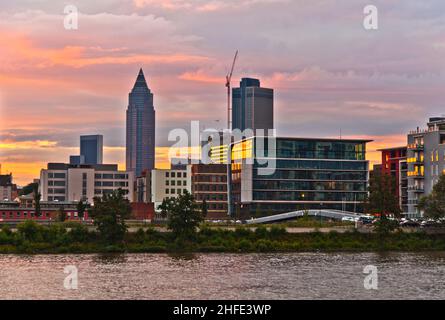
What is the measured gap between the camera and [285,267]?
3334 inches

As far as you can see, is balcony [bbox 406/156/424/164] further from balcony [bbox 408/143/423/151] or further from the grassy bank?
the grassy bank

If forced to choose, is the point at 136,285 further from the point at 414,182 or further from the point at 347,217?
the point at 414,182

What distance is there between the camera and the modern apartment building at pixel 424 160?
170 metres

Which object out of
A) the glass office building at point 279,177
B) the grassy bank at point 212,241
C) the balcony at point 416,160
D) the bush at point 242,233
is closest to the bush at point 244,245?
the grassy bank at point 212,241

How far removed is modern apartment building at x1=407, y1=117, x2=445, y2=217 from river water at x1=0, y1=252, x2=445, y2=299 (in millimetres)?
70538

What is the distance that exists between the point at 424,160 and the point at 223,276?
10906 centimetres

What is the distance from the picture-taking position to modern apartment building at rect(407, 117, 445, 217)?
170 metres

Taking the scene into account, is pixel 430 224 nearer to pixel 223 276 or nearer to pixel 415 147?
pixel 415 147

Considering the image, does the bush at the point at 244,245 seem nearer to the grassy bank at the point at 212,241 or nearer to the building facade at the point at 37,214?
the grassy bank at the point at 212,241

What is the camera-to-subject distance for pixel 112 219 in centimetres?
10756

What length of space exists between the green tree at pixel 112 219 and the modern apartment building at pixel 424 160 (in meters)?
80.1

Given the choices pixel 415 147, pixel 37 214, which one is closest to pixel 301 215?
pixel 415 147
